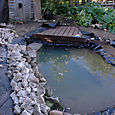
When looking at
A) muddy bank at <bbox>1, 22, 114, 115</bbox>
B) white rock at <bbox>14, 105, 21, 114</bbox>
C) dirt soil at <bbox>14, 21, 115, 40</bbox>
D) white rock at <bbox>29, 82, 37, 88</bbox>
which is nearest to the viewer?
white rock at <bbox>14, 105, 21, 114</bbox>

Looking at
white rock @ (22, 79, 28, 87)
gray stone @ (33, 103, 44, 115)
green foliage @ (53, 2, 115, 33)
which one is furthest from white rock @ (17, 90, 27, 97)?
green foliage @ (53, 2, 115, 33)

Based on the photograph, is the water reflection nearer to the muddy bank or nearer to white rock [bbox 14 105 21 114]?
the muddy bank

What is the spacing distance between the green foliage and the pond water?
2.52 meters

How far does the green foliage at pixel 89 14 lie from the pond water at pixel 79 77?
2.52m

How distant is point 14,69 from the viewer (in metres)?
3.63

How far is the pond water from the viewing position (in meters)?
3.31

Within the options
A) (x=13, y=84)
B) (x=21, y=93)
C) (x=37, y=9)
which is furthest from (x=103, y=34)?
(x=21, y=93)

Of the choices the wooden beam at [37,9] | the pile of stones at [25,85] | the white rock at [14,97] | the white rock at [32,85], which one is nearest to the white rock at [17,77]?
the pile of stones at [25,85]

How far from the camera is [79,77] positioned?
4.23m

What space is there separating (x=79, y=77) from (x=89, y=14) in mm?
4932

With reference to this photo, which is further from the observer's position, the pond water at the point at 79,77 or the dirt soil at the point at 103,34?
the dirt soil at the point at 103,34

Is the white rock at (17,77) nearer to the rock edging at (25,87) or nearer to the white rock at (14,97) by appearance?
the rock edging at (25,87)

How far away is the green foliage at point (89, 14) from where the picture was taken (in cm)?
783

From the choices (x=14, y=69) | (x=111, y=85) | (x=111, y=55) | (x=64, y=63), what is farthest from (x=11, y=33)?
(x=111, y=85)
